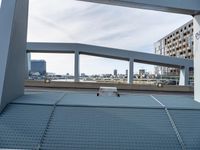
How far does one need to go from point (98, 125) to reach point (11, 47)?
2.68 metres

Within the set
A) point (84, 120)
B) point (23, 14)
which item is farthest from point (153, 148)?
point (23, 14)

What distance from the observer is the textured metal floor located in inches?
168

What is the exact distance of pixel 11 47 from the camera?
5.40 metres

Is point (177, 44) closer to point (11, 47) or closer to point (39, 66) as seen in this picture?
point (39, 66)

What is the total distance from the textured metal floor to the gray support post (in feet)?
1.28

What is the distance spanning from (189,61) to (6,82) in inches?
897

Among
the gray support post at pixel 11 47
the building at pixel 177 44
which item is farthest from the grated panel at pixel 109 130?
the building at pixel 177 44

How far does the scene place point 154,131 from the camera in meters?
4.64

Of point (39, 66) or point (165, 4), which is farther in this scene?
point (39, 66)

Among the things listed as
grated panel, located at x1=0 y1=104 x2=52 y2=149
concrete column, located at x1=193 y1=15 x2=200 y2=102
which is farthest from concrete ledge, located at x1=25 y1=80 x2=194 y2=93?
grated panel, located at x1=0 y1=104 x2=52 y2=149

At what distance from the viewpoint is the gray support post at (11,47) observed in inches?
201

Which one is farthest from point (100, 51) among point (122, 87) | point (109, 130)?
point (109, 130)

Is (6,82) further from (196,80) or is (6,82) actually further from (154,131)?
(196,80)

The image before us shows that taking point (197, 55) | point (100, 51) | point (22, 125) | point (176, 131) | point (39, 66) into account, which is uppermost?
point (100, 51)
